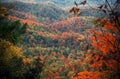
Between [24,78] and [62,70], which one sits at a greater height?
[24,78]

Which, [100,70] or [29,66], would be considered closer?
[100,70]

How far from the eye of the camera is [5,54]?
32125 millimetres

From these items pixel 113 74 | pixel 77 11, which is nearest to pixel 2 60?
pixel 113 74

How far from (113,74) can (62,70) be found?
138871 mm

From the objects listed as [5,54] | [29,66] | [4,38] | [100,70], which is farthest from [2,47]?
[100,70]

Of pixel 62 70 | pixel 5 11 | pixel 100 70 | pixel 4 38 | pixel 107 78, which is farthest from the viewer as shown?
pixel 62 70

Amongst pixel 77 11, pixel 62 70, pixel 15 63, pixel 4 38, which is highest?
pixel 77 11

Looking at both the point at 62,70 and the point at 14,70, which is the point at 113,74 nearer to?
the point at 14,70

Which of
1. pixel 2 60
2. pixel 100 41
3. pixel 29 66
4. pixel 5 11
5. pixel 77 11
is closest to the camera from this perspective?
pixel 77 11

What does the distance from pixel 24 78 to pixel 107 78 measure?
2004 cm

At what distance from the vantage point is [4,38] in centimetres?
2861

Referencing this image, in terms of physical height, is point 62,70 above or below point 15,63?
below

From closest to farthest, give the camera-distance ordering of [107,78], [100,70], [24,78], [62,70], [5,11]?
[107,78] → [100,70] → [5,11] → [24,78] → [62,70]

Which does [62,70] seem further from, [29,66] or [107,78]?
[107,78]
